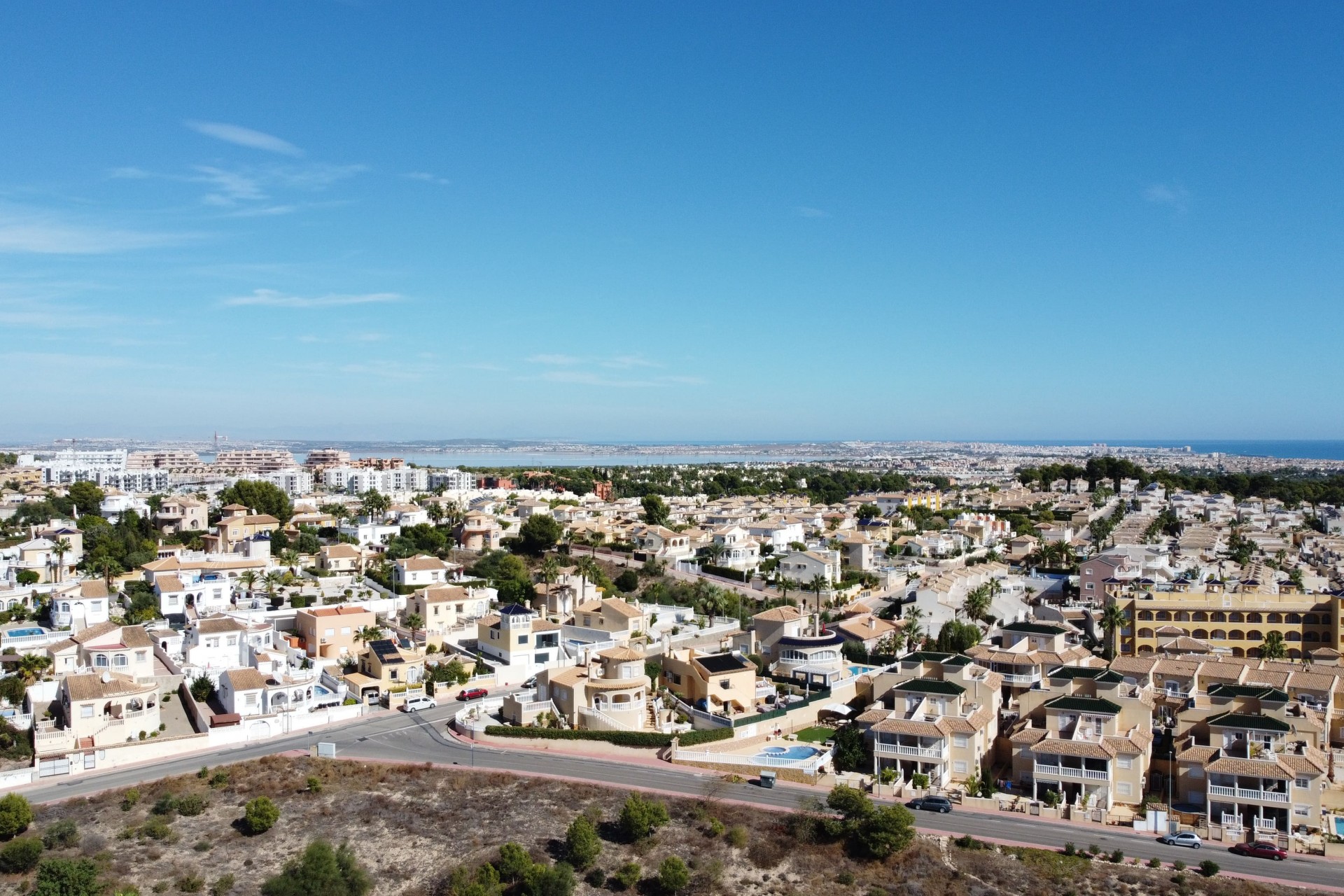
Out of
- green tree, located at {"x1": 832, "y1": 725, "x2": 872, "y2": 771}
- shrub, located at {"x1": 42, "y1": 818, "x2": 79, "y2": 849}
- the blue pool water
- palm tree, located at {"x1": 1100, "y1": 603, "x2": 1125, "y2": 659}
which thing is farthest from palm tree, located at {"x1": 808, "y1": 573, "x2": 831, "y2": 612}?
shrub, located at {"x1": 42, "y1": 818, "x2": 79, "y2": 849}

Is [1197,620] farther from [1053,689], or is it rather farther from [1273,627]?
[1053,689]

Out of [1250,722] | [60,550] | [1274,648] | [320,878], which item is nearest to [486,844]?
[320,878]

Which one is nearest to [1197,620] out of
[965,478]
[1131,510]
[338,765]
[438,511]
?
[338,765]

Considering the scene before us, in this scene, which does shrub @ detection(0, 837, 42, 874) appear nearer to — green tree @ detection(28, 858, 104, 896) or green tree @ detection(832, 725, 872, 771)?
green tree @ detection(28, 858, 104, 896)

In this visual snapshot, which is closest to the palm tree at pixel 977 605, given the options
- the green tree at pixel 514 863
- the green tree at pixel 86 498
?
the green tree at pixel 514 863

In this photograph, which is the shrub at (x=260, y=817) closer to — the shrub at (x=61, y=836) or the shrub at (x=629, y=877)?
the shrub at (x=61, y=836)

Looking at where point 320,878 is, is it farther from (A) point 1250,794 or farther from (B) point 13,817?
(A) point 1250,794
